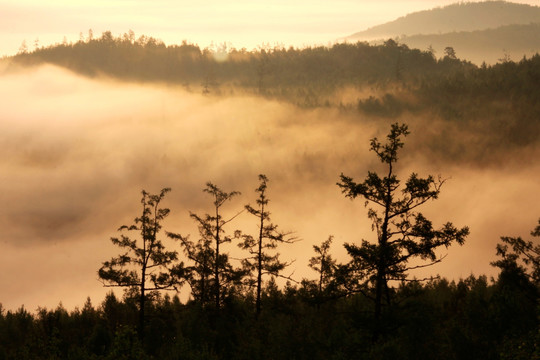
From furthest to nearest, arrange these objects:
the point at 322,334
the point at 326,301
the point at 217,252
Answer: the point at 217,252, the point at 322,334, the point at 326,301

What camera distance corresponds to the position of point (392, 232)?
71.7 feet

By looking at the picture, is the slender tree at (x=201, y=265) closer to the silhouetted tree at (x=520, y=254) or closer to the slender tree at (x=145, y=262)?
the slender tree at (x=145, y=262)

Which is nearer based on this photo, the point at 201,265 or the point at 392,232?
the point at 392,232

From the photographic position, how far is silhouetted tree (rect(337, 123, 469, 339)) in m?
21.0

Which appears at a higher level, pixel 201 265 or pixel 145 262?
pixel 145 262

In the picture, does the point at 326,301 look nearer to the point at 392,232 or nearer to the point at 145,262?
the point at 392,232

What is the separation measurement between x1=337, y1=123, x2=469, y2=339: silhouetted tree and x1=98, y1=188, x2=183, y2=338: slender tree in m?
11.9

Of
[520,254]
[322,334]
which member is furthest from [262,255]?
[520,254]

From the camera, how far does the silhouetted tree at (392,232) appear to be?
20969mm

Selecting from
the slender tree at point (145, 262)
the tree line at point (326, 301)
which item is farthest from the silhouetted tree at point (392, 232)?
the slender tree at point (145, 262)

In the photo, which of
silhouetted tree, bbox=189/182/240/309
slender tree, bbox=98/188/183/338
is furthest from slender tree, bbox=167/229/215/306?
slender tree, bbox=98/188/183/338

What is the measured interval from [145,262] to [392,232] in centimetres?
1393

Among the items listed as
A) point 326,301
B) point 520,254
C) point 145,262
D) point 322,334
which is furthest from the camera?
point 322,334

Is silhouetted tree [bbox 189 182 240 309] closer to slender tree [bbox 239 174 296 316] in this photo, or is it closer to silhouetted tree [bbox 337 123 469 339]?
slender tree [bbox 239 174 296 316]
